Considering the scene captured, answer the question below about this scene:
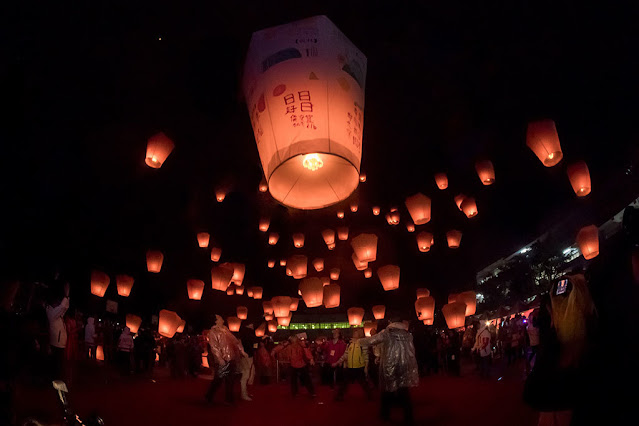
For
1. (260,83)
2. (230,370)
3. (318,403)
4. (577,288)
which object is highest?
(260,83)

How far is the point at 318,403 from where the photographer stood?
28.3 feet

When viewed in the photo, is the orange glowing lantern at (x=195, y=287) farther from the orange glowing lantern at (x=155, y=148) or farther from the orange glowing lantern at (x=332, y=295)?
the orange glowing lantern at (x=155, y=148)

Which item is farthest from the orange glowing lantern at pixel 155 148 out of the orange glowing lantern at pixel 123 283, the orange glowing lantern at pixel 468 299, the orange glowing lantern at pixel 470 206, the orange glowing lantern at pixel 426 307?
the orange glowing lantern at pixel 468 299

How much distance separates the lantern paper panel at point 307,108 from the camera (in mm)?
3178

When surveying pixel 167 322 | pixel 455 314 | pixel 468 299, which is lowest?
pixel 167 322

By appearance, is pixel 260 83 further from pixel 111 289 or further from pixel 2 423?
pixel 111 289

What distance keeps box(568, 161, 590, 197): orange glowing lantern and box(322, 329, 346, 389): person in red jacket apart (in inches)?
257

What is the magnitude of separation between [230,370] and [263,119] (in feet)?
19.0

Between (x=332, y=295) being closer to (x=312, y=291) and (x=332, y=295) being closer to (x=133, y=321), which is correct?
(x=312, y=291)

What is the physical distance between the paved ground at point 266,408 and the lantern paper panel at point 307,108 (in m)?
4.01

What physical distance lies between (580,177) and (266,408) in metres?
8.01

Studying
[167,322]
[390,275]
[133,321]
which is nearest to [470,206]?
[390,275]

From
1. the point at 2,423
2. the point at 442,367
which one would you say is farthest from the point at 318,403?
the point at 442,367

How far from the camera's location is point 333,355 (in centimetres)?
1177
